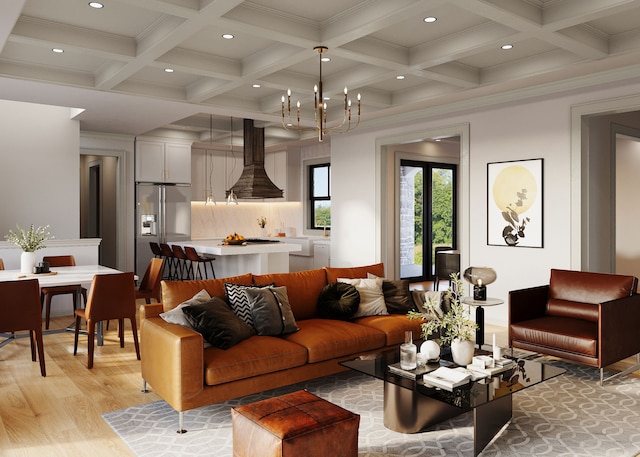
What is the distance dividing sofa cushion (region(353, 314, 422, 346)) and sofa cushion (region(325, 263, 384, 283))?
49 centimetres

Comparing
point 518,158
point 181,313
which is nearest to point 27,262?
point 181,313

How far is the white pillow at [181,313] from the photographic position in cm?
350

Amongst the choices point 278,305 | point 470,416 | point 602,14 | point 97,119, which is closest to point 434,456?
point 470,416

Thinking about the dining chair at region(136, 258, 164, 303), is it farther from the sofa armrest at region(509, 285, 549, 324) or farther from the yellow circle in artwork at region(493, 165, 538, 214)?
the yellow circle in artwork at region(493, 165, 538, 214)

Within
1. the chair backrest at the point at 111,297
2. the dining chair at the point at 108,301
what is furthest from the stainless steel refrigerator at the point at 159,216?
the chair backrest at the point at 111,297

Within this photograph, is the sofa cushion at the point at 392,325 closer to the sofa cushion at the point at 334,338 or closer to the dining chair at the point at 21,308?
the sofa cushion at the point at 334,338

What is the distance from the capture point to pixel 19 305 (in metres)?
4.17

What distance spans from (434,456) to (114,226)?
8221mm

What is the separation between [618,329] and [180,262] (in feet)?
22.9

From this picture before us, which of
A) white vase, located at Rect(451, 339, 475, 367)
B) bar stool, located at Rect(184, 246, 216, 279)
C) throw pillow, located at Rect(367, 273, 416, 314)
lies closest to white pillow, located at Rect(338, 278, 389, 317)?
throw pillow, located at Rect(367, 273, 416, 314)

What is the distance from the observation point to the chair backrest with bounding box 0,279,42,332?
411 cm

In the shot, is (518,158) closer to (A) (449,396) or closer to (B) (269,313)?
(B) (269,313)

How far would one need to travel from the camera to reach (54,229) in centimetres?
761

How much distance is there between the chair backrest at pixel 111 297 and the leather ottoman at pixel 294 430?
2.43 m
